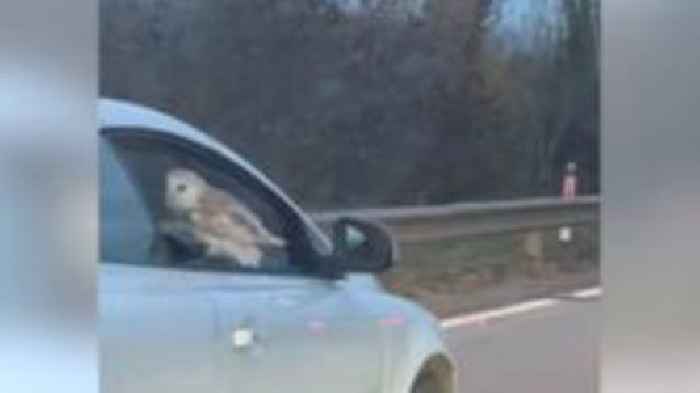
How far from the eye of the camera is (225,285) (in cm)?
364

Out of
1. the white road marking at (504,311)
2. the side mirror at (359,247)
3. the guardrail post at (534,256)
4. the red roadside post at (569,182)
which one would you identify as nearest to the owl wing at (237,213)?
the side mirror at (359,247)

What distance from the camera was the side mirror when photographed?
412 centimetres

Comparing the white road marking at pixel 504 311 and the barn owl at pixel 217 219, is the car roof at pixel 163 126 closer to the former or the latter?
the barn owl at pixel 217 219

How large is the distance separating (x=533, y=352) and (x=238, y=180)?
9.72ft

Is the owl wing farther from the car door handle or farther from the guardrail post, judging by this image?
the guardrail post

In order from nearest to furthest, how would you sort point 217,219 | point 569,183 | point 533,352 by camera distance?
point 217,219
point 569,183
point 533,352

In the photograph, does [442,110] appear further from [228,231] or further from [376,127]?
[228,231]

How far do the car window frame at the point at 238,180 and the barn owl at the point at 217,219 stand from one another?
0.04 metres

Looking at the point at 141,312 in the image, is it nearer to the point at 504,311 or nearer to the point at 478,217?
A: the point at 478,217

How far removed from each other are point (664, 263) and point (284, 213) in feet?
6.06

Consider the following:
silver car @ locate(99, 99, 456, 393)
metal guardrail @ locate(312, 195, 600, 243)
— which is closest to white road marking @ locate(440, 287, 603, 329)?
metal guardrail @ locate(312, 195, 600, 243)

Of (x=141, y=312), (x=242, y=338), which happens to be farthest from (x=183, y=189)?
(x=141, y=312)

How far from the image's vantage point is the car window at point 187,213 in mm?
3406

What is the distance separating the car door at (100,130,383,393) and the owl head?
13mm
